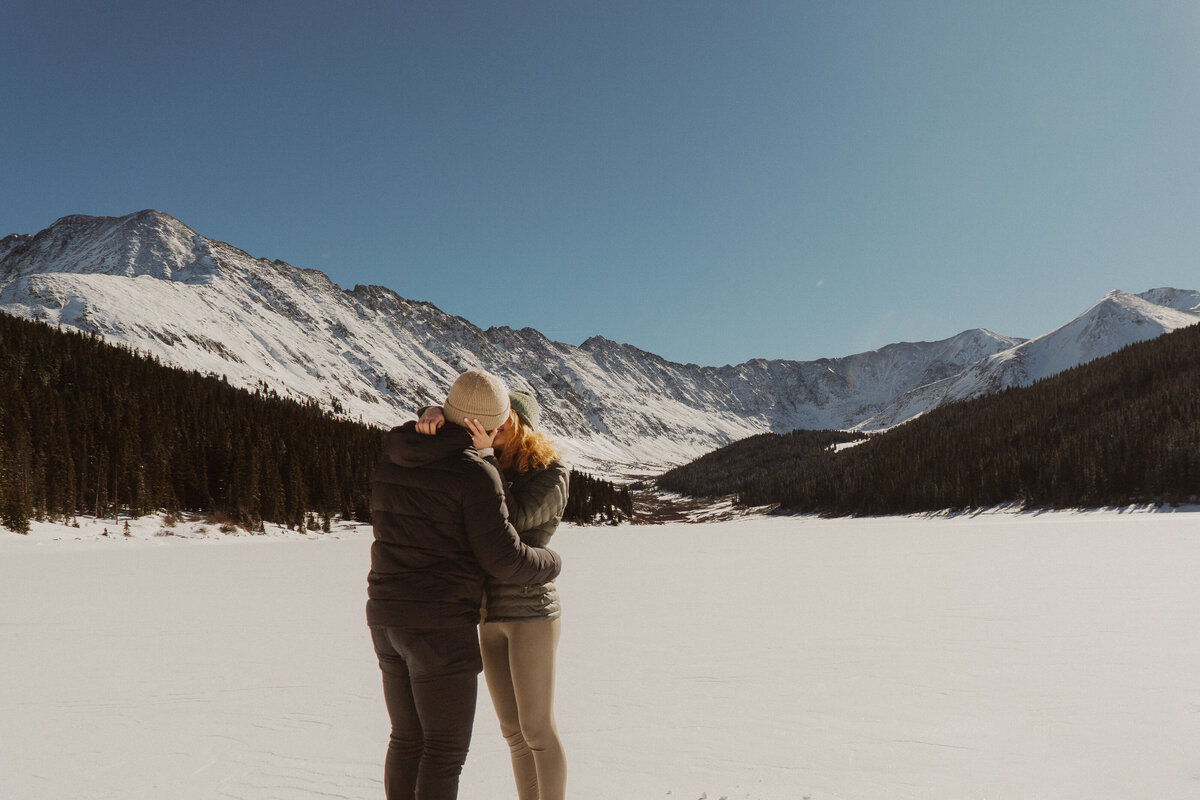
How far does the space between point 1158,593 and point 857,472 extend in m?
80.7

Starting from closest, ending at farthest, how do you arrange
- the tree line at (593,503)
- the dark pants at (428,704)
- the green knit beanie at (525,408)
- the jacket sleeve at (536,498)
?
the dark pants at (428,704) → the jacket sleeve at (536,498) → the green knit beanie at (525,408) → the tree line at (593,503)

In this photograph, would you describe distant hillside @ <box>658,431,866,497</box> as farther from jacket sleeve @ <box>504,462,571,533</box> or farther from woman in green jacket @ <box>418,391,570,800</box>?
jacket sleeve @ <box>504,462,571,533</box>

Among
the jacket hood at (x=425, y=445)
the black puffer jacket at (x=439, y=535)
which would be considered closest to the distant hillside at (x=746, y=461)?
the black puffer jacket at (x=439, y=535)

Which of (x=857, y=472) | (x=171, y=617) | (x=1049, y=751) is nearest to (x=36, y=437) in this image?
(x=171, y=617)

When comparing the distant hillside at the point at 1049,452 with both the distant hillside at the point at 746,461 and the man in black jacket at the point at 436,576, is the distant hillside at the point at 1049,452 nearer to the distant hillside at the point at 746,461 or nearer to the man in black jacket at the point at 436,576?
the distant hillside at the point at 746,461

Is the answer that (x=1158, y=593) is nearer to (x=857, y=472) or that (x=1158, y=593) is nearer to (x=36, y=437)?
(x=36, y=437)

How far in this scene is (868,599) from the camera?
12.4m

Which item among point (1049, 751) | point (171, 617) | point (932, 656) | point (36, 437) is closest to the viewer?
point (1049, 751)

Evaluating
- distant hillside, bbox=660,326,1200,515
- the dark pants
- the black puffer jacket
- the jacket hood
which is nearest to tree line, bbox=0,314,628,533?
the dark pants

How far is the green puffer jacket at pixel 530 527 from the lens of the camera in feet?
11.1

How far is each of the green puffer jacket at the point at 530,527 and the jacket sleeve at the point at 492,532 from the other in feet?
0.61

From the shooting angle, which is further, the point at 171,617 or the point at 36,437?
the point at 36,437

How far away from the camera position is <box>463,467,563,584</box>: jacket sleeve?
3145 mm

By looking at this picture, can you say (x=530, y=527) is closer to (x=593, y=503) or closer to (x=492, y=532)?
(x=492, y=532)
